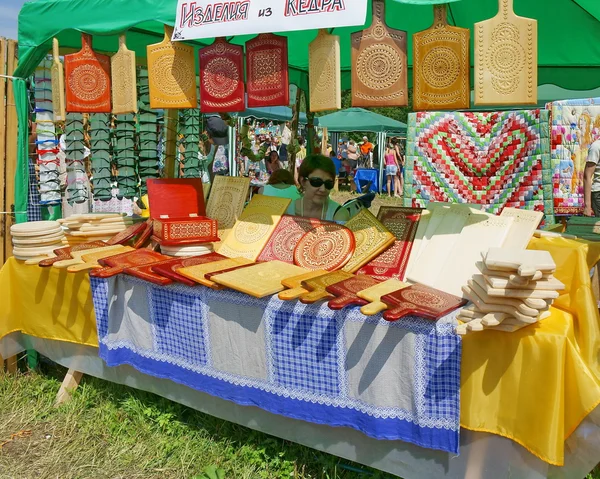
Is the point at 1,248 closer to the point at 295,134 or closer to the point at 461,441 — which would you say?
the point at 461,441

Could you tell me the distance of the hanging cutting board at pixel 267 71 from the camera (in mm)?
2391

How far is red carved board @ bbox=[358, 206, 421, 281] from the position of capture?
2.38 m

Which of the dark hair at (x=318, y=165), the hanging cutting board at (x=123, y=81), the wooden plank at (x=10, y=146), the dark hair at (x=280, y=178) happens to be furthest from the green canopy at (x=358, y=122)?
the hanging cutting board at (x=123, y=81)

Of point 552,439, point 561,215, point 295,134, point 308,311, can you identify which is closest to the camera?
point 552,439

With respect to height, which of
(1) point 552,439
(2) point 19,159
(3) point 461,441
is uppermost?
(2) point 19,159

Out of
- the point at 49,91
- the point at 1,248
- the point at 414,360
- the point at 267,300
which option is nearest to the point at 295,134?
the point at 49,91

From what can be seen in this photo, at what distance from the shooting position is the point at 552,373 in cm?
162

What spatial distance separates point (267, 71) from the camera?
7.95 feet

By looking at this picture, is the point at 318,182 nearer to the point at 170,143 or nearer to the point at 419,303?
the point at 170,143

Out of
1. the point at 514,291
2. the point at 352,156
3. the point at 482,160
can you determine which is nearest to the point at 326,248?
the point at 514,291

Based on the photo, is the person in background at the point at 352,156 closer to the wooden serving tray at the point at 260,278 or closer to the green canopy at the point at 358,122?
the green canopy at the point at 358,122

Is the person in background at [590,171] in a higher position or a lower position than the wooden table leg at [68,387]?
higher

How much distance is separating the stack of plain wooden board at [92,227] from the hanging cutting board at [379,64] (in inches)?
70.2

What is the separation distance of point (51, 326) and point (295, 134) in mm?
3509
